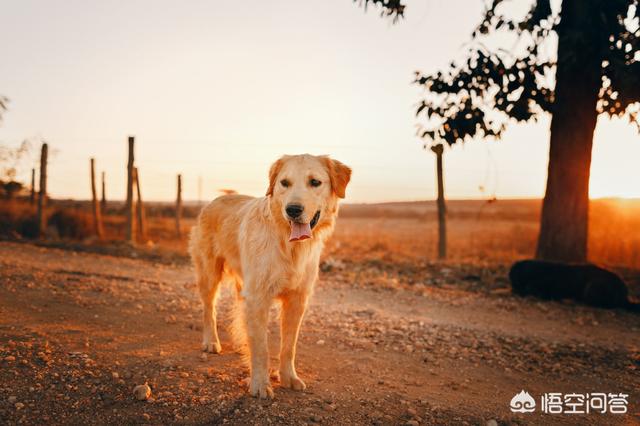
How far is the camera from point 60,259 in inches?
419

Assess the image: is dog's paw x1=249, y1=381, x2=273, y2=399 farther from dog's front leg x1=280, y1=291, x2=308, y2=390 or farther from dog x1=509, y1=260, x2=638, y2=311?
dog x1=509, y1=260, x2=638, y2=311

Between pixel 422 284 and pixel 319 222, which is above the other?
pixel 319 222

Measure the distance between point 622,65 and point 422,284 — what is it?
5.62 m

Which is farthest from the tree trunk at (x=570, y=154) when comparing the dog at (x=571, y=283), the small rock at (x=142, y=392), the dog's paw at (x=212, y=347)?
the small rock at (x=142, y=392)

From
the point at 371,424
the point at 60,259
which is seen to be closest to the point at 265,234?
the point at 371,424

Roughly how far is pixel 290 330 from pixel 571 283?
6.58 meters

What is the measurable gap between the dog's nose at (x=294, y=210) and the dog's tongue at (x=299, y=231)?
16 centimetres

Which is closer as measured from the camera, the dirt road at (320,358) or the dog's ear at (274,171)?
the dirt road at (320,358)

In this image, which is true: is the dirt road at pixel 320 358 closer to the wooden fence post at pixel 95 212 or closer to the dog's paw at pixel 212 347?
the dog's paw at pixel 212 347

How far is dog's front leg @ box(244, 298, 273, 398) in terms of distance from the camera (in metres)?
3.80

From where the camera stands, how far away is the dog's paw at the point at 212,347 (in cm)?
489

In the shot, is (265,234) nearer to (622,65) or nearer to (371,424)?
(371,424)

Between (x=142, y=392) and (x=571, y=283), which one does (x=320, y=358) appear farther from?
(x=571, y=283)

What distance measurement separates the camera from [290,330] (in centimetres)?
416
